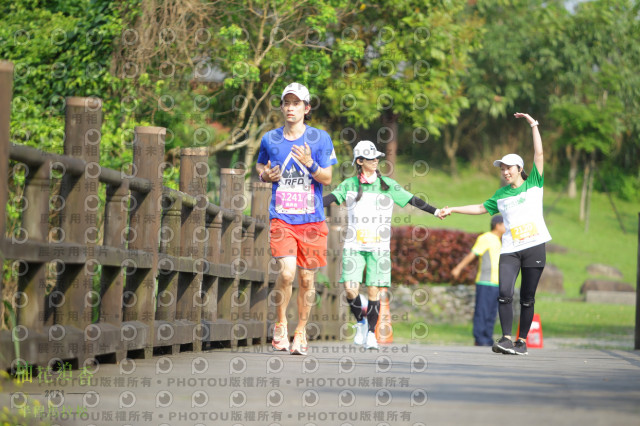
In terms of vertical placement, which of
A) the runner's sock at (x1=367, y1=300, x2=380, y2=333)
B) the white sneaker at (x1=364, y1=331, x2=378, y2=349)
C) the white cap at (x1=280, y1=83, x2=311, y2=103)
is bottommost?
the white sneaker at (x1=364, y1=331, x2=378, y2=349)

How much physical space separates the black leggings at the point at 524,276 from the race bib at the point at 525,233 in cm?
9

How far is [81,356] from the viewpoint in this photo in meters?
5.99

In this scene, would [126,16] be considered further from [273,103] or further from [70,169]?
[70,169]

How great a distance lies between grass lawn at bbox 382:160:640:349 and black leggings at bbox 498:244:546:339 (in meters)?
3.72

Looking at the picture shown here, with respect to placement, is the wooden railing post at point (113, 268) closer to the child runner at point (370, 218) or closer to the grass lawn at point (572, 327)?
the child runner at point (370, 218)

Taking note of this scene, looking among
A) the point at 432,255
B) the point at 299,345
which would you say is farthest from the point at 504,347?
the point at 432,255

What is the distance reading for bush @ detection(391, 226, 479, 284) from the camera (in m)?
28.2

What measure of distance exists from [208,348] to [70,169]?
11.3 ft

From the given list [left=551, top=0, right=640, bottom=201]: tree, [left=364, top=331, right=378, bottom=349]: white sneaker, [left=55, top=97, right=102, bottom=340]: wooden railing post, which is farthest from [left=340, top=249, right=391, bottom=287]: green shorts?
[left=551, top=0, right=640, bottom=201]: tree

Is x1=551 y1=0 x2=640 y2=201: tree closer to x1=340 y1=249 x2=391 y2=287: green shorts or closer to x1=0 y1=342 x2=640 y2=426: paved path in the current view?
x1=340 y1=249 x2=391 y2=287: green shorts

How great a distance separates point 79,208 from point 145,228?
4.28ft

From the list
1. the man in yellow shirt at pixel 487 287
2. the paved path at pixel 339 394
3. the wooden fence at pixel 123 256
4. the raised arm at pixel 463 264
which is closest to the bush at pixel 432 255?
the man in yellow shirt at pixel 487 287

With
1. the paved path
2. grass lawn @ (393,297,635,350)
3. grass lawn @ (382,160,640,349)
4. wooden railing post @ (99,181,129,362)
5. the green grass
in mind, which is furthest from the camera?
the green grass

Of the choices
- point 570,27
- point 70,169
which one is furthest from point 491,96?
point 70,169
